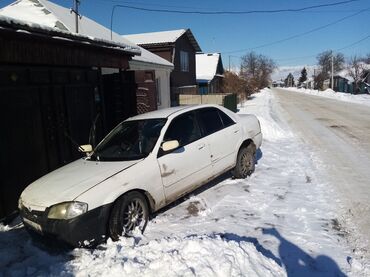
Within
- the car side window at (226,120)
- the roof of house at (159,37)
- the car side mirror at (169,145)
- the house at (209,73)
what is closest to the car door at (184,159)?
the car side mirror at (169,145)

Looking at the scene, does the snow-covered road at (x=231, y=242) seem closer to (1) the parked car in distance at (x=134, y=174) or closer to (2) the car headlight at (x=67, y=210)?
(1) the parked car in distance at (x=134, y=174)

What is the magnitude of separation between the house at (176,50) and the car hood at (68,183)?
20059 millimetres

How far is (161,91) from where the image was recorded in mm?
20109

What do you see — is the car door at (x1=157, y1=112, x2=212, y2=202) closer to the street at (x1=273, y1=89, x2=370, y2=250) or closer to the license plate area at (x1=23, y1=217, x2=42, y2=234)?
the license plate area at (x1=23, y1=217, x2=42, y2=234)

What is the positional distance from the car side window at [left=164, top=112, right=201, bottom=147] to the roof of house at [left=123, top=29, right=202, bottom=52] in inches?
857

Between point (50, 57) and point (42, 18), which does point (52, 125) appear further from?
point (42, 18)

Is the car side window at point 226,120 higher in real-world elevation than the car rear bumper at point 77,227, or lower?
higher

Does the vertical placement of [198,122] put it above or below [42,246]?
above

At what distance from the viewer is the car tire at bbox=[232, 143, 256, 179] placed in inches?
265

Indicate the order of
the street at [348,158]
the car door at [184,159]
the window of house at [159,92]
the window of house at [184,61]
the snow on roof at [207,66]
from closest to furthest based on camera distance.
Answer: the car door at [184,159], the street at [348,158], the window of house at [159,92], the window of house at [184,61], the snow on roof at [207,66]

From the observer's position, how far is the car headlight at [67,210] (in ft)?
12.8

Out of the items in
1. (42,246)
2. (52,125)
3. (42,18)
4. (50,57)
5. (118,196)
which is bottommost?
(42,246)

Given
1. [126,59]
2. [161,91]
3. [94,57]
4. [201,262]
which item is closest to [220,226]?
[201,262]

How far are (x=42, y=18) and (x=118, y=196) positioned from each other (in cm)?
1279
